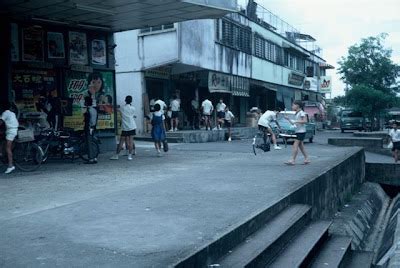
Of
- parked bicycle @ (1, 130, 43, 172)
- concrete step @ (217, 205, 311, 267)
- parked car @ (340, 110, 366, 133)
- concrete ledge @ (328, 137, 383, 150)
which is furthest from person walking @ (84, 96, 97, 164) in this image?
parked car @ (340, 110, 366, 133)

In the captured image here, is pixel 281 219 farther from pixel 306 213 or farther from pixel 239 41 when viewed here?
pixel 239 41

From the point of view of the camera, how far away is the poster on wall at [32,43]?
11.9m

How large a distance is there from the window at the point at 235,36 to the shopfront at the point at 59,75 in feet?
38.3

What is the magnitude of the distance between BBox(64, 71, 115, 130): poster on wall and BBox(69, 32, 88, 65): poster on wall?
0.39 metres

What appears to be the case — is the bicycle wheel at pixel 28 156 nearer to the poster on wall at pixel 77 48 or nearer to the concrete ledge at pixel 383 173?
the poster on wall at pixel 77 48

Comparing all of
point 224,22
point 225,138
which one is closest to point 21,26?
point 225,138

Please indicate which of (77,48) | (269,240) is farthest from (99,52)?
(269,240)

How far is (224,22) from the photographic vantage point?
25.3m

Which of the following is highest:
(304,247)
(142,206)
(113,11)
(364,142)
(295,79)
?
(295,79)

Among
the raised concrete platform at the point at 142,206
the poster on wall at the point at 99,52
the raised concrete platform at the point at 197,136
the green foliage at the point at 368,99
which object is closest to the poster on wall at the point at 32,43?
the poster on wall at the point at 99,52

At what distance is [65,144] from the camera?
A: 1148 centimetres

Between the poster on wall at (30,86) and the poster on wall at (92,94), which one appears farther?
the poster on wall at (92,94)

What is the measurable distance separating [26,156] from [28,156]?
0.06 m

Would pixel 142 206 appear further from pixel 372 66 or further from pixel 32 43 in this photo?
pixel 372 66
